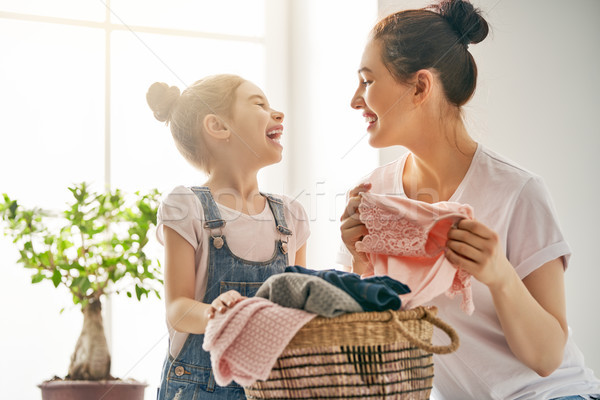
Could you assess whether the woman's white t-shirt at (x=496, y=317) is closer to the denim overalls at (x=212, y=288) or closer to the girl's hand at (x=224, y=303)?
the denim overalls at (x=212, y=288)

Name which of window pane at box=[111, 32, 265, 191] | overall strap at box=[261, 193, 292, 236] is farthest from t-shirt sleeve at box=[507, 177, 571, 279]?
window pane at box=[111, 32, 265, 191]

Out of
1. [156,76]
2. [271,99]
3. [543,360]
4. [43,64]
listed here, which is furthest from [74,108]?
[543,360]

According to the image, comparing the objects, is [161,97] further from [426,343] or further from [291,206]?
[426,343]

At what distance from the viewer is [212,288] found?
1.36 metres

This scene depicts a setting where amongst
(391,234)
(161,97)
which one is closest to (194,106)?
(161,97)

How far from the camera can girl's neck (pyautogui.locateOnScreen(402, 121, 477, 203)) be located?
4.64 feet

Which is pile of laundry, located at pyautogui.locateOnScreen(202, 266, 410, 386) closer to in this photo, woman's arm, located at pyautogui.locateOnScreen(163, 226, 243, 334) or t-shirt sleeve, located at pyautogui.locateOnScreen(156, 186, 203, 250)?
woman's arm, located at pyautogui.locateOnScreen(163, 226, 243, 334)

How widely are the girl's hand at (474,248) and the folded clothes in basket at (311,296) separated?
10.4 inches

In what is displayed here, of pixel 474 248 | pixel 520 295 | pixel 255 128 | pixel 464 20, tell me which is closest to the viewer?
pixel 474 248

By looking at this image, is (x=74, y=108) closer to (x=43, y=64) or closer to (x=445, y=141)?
(x=43, y=64)

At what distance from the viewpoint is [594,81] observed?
7.86ft

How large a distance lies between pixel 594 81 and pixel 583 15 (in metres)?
0.27

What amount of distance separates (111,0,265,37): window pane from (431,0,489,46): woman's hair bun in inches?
64.2

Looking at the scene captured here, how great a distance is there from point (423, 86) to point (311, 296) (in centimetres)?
77
